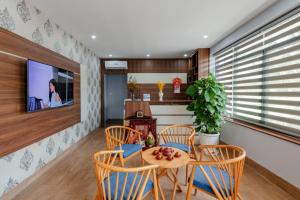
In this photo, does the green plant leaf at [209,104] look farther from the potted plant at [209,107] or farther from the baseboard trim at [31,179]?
the baseboard trim at [31,179]

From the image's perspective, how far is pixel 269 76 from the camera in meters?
3.27

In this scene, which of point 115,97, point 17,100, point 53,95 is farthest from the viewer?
point 115,97

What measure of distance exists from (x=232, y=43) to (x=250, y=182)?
297 centimetres

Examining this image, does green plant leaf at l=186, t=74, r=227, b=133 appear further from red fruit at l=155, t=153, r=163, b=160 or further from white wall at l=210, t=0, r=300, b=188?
red fruit at l=155, t=153, r=163, b=160

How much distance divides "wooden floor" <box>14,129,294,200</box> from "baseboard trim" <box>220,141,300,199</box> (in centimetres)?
6

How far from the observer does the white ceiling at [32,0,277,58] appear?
300 centimetres

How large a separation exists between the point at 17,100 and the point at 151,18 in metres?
2.51

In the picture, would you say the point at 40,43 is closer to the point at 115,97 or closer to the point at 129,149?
the point at 129,149

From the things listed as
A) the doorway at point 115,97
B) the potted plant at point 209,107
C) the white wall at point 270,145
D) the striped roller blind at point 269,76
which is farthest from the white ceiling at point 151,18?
the doorway at point 115,97

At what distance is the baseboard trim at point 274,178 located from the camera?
2578 millimetres

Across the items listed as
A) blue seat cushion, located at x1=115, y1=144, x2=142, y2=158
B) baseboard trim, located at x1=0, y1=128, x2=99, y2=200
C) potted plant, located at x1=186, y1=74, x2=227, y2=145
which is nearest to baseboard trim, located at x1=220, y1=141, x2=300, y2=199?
potted plant, located at x1=186, y1=74, x2=227, y2=145

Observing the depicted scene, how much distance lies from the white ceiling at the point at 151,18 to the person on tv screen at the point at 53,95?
1.21 m

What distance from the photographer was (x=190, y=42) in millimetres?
5164

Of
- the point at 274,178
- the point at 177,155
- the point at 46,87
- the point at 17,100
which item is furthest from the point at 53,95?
Answer: the point at 274,178
